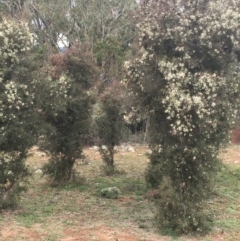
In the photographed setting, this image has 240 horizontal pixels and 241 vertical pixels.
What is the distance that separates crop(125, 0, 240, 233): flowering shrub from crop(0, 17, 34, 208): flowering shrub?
7.10 ft

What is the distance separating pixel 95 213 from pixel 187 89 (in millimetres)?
3574

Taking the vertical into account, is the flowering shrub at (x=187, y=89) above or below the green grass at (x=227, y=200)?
above

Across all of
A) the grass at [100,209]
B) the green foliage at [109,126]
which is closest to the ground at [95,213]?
the grass at [100,209]

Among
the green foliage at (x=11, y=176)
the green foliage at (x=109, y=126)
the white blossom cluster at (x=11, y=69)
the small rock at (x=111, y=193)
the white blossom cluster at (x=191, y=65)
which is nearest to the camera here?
the white blossom cluster at (x=191, y=65)

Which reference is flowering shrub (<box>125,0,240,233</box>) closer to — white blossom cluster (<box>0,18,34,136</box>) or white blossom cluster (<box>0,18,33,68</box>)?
white blossom cluster (<box>0,18,34,136</box>)

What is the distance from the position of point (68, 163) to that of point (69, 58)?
9.11 ft

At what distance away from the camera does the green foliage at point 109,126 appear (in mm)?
Result: 12558

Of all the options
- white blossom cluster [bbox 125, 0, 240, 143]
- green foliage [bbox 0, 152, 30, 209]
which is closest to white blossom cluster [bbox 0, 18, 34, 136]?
green foliage [bbox 0, 152, 30, 209]

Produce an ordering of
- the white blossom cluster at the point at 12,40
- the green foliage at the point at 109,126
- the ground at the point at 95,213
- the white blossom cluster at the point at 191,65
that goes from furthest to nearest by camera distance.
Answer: the green foliage at the point at 109,126, the white blossom cluster at the point at 12,40, the ground at the point at 95,213, the white blossom cluster at the point at 191,65

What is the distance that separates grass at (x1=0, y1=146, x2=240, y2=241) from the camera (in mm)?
7711

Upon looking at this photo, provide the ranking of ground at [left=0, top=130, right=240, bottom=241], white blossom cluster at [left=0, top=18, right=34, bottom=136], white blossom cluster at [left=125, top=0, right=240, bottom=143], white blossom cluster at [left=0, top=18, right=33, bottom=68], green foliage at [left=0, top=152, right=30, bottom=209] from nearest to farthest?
white blossom cluster at [left=125, top=0, right=240, bottom=143], ground at [left=0, top=130, right=240, bottom=241], white blossom cluster at [left=0, top=18, right=34, bottom=136], white blossom cluster at [left=0, top=18, right=33, bottom=68], green foliage at [left=0, top=152, right=30, bottom=209]

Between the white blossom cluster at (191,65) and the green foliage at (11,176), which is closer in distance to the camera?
the white blossom cluster at (191,65)

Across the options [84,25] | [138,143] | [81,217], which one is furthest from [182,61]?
[84,25]

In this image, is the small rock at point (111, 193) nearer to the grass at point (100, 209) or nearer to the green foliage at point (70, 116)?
the grass at point (100, 209)
